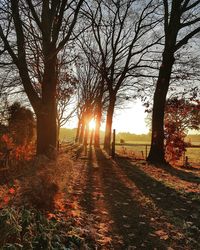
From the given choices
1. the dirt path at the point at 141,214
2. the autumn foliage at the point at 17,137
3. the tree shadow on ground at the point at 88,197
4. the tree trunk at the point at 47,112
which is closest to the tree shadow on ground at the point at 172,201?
the dirt path at the point at 141,214

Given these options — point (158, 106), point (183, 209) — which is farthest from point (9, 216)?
point (158, 106)

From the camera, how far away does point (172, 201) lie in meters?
6.86

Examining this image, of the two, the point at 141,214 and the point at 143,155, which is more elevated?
the point at 143,155

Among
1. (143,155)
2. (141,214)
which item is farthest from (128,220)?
(143,155)

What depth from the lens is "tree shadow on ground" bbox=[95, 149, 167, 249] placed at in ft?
14.6

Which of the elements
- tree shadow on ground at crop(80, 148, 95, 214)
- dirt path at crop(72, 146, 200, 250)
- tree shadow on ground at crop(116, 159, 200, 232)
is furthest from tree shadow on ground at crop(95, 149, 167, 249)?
tree shadow on ground at crop(116, 159, 200, 232)

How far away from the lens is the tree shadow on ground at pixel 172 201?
225 inches

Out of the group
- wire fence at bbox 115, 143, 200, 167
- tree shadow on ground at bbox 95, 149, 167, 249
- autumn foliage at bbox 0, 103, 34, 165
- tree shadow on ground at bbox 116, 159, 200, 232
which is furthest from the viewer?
wire fence at bbox 115, 143, 200, 167

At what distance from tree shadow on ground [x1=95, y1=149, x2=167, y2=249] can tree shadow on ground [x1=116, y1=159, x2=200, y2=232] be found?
521 millimetres

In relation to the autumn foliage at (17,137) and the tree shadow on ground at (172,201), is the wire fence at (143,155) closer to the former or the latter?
the autumn foliage at (17,137)

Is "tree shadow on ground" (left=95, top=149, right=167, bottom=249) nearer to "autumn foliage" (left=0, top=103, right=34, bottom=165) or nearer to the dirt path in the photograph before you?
the dirt path

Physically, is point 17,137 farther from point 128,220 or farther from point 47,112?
point 128,220

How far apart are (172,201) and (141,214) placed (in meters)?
1.35

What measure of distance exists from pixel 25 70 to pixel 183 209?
24.2 feet
